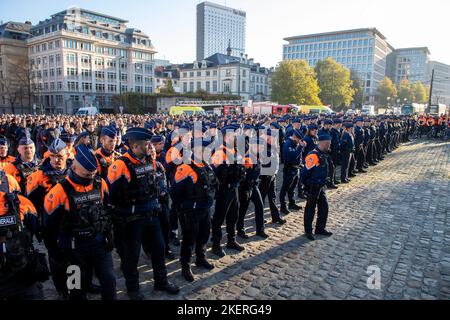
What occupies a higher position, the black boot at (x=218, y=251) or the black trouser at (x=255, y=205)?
the black trouser at (x=255, y=205)

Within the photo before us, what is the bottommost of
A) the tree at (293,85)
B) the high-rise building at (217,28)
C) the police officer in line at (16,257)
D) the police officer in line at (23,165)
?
the police officer in line at (16,257)

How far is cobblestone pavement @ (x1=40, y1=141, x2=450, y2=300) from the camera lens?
15.9 feet

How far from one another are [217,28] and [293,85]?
123 meters

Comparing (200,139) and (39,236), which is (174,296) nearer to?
(39,236)

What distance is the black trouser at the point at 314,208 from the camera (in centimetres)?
683

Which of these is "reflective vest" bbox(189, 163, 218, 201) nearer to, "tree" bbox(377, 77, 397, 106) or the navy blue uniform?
the navy blue uniform

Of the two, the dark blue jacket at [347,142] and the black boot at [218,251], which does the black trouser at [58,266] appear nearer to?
the black boot at [218,251]

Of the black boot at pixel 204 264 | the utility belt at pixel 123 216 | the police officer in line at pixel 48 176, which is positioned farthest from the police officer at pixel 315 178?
the police officer in line at pixel 48 176

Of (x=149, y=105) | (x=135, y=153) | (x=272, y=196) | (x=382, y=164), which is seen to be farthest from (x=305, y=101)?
(x=135, y=153)

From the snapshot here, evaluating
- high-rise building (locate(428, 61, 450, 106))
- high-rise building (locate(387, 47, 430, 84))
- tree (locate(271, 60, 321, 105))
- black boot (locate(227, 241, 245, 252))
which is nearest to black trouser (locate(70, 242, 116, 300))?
black boot (locate(227, 241, 245, 252))

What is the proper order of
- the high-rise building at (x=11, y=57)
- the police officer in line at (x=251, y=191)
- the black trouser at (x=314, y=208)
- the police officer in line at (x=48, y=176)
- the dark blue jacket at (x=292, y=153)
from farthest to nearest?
the high-rise building at (x=11, y=57), the dark blue jacket at (x=292, y=153), the black trouser at (x=314, y=208), the police officer in line at (x=251, y=191), the police officer in line at (x=48, y=176)

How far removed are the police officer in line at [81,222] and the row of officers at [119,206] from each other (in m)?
0.01

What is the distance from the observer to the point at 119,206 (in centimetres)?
433

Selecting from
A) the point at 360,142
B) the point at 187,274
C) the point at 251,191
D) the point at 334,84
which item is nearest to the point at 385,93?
the point at 334,84
